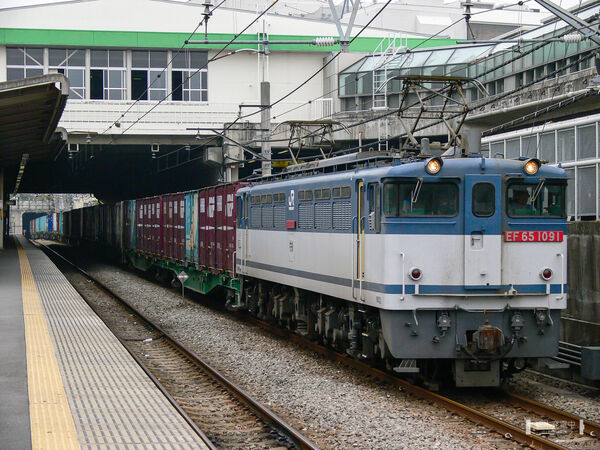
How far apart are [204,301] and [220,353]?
426 inches

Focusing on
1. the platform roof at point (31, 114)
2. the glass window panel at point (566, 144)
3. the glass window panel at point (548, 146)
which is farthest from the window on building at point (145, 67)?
the glass window panel at point (566, 144)

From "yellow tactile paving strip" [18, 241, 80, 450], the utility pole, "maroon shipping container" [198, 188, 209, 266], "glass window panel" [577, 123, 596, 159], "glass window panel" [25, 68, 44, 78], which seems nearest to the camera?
"yellow tactile paving strip" [18, 241, 80, 450]

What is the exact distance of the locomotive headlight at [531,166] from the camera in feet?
38.9

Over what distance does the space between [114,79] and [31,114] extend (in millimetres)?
21098

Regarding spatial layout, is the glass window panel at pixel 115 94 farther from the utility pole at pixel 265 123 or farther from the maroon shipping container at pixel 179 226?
the utility pole at pixel 265 123

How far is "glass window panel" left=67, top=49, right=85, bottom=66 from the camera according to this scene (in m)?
44.5

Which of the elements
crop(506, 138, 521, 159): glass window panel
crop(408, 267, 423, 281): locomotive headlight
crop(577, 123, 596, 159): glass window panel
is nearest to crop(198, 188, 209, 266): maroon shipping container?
crop(506, 138, 521, 159): glass window panel

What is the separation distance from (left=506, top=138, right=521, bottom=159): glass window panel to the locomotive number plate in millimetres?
9161

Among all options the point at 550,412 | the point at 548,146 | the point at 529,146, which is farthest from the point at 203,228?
the point at 550,412

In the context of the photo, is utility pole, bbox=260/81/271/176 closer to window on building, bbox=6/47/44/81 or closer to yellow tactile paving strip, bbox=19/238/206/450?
yellow tactile paving strip, bbox=19/238/206/450

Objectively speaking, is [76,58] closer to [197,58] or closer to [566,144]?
[197,58]

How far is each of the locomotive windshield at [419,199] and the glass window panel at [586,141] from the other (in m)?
6.96

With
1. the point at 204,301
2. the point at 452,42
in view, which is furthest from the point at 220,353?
the point at 452,42

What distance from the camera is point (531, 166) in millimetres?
11891
